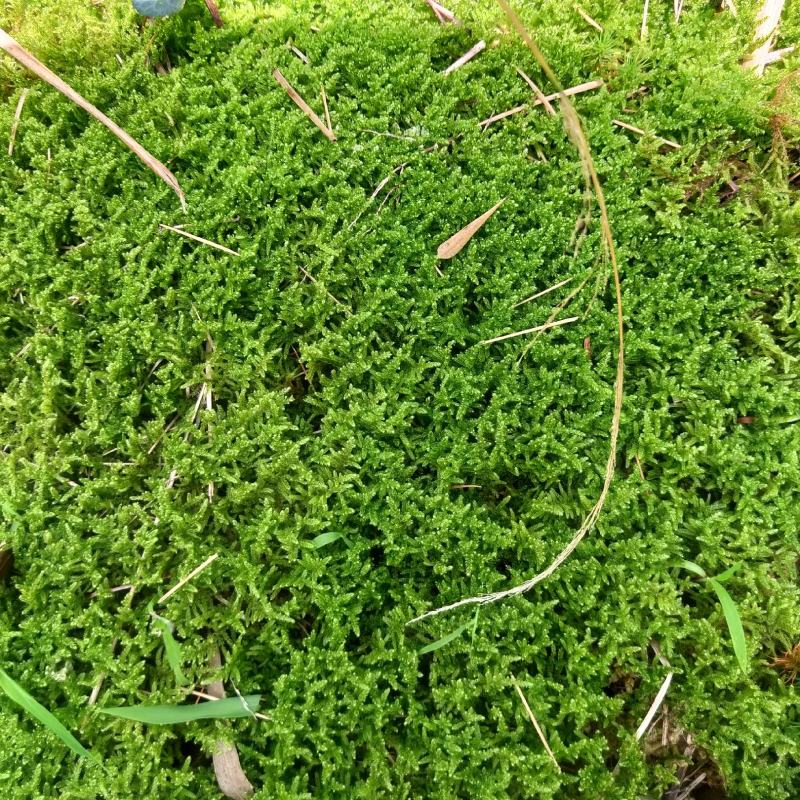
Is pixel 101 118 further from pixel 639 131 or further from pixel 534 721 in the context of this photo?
pixel 534 721

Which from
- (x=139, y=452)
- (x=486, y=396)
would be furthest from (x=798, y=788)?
(x=139, y=452)

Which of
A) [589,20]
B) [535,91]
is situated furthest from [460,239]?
[589,20]

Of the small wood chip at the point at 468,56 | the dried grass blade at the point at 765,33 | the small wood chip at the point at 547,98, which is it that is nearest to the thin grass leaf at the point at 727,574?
the small wood chip at the point at 547,98

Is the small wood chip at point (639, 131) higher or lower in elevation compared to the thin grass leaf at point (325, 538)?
higher

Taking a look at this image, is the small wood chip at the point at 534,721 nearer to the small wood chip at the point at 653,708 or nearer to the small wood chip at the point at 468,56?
the small wood chip at the point at 653,708

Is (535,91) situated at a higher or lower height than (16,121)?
lower

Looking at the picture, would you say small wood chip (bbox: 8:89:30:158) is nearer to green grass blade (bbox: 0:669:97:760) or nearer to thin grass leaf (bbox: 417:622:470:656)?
green grass blade (bbox: 0:669:97:760)
